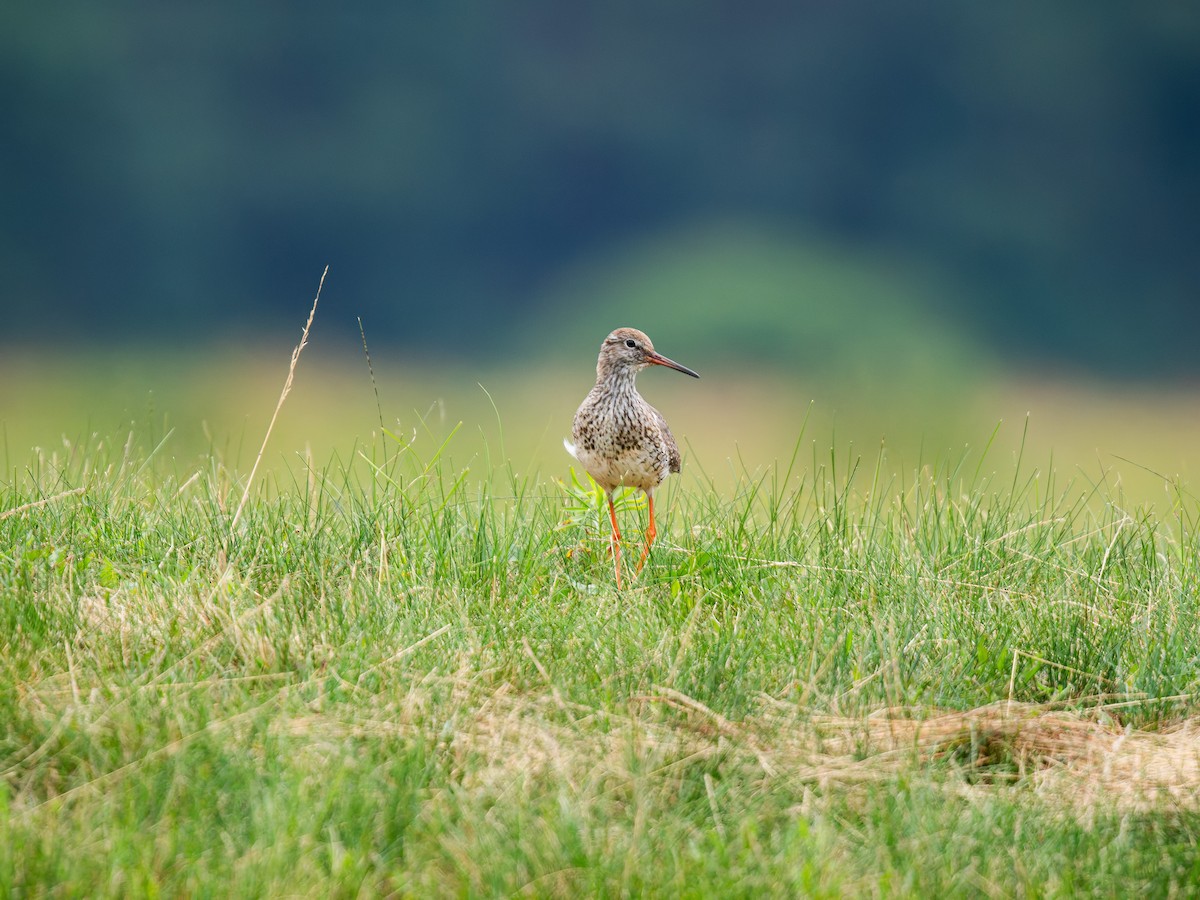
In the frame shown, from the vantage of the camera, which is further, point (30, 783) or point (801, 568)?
point (801, 568)

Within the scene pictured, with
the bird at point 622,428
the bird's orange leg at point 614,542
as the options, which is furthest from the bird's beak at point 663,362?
the bird's orange leg at point 614,542

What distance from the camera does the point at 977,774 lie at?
325cm

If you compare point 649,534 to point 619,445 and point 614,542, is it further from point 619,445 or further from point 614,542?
point 619,445

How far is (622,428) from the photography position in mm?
5945

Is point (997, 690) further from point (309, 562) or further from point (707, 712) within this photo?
point (309, 562)

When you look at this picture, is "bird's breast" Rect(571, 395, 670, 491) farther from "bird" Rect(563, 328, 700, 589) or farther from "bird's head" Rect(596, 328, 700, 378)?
"bird's head" Rect(596, 328, 700, 378)

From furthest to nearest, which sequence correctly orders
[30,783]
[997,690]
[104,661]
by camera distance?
[997,690], [104,661], [30,783]

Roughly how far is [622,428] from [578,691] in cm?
258

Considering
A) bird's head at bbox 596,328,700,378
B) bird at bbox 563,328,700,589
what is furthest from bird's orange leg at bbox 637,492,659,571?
bird's head at bbox 596,328,700,378

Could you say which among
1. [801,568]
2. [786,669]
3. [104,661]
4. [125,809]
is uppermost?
[801,568]

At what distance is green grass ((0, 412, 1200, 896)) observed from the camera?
105 inches

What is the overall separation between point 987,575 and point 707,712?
1852 mm

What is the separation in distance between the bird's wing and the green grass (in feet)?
3.10

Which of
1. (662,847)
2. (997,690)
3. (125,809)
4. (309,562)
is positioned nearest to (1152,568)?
(997,690)
